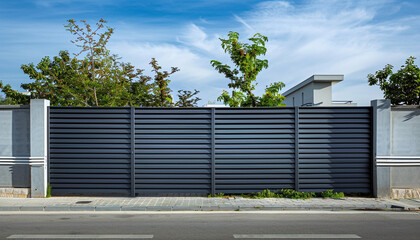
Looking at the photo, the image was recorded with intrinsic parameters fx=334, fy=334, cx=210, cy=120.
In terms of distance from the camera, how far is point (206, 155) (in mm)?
10211

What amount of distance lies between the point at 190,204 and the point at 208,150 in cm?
186

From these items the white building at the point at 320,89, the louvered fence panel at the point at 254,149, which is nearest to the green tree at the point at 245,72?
the louvered fence panel at the point at 254,149

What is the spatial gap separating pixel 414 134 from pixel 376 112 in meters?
1.47

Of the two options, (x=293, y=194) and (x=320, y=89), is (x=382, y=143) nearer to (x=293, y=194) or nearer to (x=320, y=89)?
(x=293, y=194)

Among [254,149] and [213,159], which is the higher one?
[254,149]

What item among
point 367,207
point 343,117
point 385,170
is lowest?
point 367,207

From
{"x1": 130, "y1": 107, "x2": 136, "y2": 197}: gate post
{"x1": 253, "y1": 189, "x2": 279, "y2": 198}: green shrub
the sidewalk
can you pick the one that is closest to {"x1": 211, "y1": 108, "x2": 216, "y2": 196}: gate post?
the sidewalk

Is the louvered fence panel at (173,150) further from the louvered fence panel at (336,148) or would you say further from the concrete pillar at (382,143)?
the concrete pillar at (382,143)

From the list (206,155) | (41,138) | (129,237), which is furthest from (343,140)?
(41,138)

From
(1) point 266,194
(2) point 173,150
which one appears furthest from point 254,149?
(2) point 173,150

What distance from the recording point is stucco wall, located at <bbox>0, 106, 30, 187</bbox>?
1009 centimetres

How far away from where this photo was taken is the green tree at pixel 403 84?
12.1 metres

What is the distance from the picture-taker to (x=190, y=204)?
9047mm

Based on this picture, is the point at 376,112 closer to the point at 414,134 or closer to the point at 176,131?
the point at 414,134
